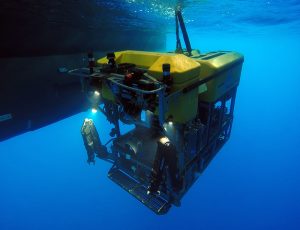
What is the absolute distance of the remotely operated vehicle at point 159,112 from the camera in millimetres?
3637

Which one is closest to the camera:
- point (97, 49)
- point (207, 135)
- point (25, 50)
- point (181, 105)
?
point (181, 105)

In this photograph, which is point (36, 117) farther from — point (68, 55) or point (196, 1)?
point (196, 1)

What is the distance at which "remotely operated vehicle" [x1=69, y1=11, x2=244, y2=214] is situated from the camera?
364 cm

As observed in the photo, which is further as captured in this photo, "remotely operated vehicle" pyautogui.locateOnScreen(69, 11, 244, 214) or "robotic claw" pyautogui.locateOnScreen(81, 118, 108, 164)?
"robotic claw" pyautogui.locateOnScreen(81, 118, 108, 164)

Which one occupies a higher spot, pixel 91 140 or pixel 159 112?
pixel 159 112

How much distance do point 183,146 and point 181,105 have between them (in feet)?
4.14

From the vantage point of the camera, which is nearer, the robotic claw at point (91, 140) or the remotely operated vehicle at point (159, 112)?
the remotely operated vehicle at point (159, 112)

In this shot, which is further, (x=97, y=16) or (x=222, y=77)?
(x=97, y=16)

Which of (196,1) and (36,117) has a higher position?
(196,1)

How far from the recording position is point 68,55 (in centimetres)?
825

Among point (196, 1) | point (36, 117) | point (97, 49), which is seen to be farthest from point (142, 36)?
point (36, 117)

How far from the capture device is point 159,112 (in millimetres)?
3357

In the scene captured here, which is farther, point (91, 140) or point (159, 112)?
point (91, 140)

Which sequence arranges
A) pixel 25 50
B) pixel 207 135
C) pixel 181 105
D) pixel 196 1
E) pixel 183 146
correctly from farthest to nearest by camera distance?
pixel 196 1
pixel 25 50
pixel 207 135
pixel 183 146
pixel 181 105
